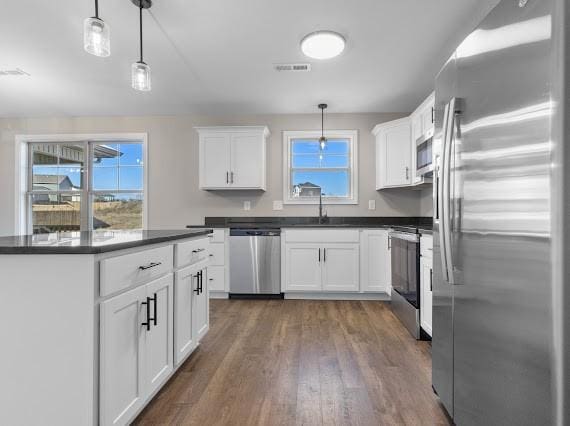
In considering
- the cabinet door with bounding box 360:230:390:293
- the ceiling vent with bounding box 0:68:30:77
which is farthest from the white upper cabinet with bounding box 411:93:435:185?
the ceiling vent with bounding box 0:68:30:77

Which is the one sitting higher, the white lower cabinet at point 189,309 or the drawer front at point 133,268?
the drawer front at point 133,268

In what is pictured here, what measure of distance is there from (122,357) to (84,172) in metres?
4.42

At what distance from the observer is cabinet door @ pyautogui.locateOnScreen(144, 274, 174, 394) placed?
5.22ft

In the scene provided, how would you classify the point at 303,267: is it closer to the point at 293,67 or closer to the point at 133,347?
the point at 293,67

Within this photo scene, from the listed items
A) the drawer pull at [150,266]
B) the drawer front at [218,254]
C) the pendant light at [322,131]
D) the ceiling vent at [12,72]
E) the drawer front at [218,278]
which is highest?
the ceiling vent at [12,72]

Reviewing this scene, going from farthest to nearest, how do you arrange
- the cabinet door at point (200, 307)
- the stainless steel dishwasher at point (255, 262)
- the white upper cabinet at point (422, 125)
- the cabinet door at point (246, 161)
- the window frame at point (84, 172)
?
1. the window frame at point (84, 172)
2. the cabinet door at point (246, 161)
3. the stainless steel dishwasher at point (255, 262)
4. the white upper cabinet at point (422, 125)
5. the cabinet door at point (200, 307)

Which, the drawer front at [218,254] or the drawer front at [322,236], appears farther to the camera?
the drawer front at [218,254]

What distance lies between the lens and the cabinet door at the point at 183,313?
1.92m

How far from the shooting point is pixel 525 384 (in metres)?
0.95

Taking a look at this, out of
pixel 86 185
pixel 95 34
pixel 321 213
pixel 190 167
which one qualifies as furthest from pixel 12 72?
pixel 321 213

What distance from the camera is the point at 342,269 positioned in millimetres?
3949

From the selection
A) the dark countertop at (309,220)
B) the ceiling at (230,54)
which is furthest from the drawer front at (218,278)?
the ceiling at (230,54)

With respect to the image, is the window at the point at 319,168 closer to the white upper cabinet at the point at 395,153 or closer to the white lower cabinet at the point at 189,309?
the white upper cabinet at the point at 395,153

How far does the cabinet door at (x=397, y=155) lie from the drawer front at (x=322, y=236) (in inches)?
33.5
